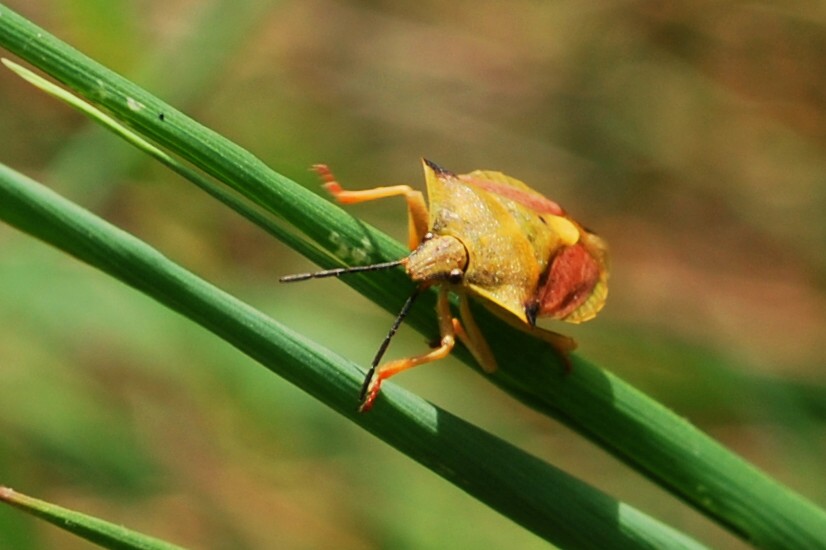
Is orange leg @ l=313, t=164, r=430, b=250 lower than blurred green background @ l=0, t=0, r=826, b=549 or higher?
lower

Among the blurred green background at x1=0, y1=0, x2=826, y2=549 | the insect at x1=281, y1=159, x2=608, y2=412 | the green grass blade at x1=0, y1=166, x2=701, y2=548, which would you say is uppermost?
the blurred green background at x1=0, y1=0, x2=826, y2=549

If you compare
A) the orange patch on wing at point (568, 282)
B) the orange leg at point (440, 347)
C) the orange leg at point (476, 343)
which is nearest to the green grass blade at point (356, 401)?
the orange leg at point (440, 347)

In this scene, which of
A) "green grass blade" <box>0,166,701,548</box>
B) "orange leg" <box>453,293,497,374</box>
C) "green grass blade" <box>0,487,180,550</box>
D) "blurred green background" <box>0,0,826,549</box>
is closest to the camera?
"green grass blade" <box>0,487,180,550</box>

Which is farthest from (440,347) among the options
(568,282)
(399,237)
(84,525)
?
(399,237)

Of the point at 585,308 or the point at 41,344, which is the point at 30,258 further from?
the point at 585,308

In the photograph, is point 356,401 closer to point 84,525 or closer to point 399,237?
point 84,525

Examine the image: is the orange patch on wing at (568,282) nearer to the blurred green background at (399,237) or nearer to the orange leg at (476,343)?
the orange leg at (476,343)

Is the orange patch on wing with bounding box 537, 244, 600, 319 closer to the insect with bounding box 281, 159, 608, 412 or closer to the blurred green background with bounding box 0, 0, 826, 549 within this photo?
the insect with bounding box 281, 159, 608, 412

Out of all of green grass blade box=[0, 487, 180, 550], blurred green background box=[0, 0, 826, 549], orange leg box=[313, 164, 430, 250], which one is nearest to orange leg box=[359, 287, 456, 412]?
orange leg box=[313, 164, 430, 250]
